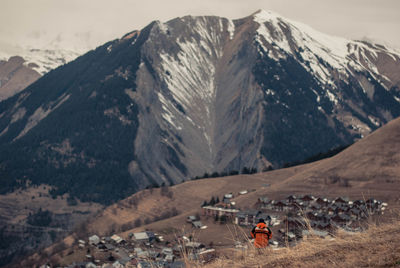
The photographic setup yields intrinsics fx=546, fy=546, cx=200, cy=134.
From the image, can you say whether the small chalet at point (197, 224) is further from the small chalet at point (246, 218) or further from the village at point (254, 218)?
the small chalet at point (246, 218)

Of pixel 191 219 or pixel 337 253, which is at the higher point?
pixel 337 253

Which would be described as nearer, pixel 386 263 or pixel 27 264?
pixel 386 263

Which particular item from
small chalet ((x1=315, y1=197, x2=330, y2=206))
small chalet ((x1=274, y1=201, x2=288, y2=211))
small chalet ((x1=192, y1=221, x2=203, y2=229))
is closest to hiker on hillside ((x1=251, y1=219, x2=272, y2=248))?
small chalet ((x1=192, y1=221, x2=203, y2=229))

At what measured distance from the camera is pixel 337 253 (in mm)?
11367

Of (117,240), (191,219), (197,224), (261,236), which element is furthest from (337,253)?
(191,219)

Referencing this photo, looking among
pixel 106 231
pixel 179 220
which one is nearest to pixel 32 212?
pixel 106 231

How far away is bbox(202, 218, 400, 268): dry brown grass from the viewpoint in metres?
10.7

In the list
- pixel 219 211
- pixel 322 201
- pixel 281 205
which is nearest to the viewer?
pixel 322 201

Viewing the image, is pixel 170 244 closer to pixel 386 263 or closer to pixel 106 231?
pixel 106 231

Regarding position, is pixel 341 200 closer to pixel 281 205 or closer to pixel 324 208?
pixel 324 208

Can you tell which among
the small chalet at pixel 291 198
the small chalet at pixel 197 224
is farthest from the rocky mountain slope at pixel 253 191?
the small chalet at pixel 291 198

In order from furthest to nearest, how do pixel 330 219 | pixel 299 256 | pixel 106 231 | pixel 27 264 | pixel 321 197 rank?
pixel 106 231 < pixel 27 264 < pixel 321 197 < pixel 330 219 < pixel 299 256

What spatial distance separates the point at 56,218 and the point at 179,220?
95207 millimetres

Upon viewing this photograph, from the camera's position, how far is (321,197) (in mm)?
105250
